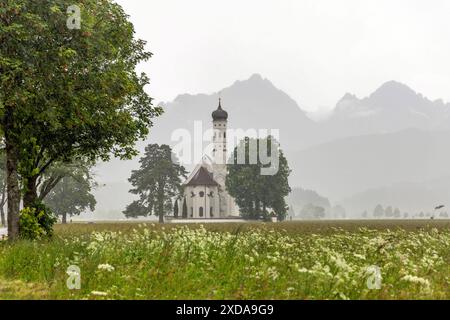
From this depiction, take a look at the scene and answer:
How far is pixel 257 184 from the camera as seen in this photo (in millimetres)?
90938

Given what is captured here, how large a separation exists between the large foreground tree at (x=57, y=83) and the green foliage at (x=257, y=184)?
65.6 metres

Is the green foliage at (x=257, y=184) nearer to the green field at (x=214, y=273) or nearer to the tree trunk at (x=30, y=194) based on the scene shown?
the tree trunk at (x=30, y=194)

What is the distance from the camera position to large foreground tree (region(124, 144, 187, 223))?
95.3 m

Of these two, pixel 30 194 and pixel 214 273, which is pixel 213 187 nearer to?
A: pixel 30 194

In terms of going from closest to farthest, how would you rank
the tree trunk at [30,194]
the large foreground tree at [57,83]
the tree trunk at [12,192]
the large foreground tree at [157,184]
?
the large foreground tree at [57,83] < the tree trunk at [12,192] < the tree trunk at [30,194] < the large foreground tree at [157,184]

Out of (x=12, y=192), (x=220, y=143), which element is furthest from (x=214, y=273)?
(x=220, y=143)

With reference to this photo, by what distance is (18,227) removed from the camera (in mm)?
23812

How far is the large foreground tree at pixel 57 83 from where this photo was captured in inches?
815

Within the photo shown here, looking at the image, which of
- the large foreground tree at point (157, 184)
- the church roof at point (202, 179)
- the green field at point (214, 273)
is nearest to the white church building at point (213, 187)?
the church roof at point (202, 179)

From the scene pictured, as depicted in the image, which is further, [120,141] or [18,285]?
[120,141]

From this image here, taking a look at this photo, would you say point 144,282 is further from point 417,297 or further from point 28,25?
point 28,25

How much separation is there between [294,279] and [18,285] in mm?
6301

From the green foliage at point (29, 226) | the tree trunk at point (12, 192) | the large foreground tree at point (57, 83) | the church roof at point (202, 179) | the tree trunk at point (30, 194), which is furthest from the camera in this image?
the church roof at point (202, 179)
